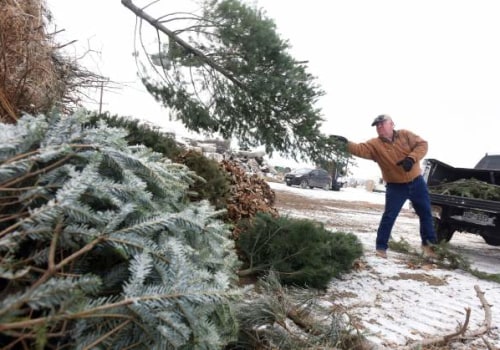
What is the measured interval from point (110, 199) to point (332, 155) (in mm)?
4220

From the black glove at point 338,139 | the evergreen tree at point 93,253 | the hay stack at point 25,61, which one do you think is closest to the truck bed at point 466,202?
the black glove at point 338,139

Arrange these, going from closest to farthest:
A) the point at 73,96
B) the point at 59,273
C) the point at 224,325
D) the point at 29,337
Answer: the point at 29,337, the point at 59,273, the point at 224,325, the point at 73,96

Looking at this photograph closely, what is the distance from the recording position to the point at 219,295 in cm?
104

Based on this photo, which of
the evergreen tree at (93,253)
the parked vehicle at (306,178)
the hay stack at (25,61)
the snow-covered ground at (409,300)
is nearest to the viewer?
the evergreen tree at (93,253)

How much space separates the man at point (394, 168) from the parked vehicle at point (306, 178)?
19577 mm

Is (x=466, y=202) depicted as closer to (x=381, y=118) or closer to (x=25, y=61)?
(x=381, y=118)

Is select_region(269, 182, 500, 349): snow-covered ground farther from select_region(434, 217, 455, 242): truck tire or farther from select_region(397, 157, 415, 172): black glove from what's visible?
select_region(397, 157, 415, 172): black glove

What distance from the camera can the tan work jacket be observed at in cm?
505

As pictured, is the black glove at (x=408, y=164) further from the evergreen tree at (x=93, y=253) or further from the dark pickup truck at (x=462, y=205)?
the evergreen tree at (x=93, y=253)

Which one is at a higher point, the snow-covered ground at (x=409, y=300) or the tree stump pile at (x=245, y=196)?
the tree stump pile at (x=245, y=196)

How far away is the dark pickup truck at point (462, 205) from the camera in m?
5.52

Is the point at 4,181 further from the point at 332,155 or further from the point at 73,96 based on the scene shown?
the point at 332,155

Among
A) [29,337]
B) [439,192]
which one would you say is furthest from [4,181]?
[439,192]

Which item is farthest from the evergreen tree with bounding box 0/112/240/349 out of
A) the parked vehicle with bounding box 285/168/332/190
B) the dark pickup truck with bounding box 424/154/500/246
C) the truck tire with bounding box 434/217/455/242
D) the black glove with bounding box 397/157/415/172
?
the parked vehicle with bounding box 285/168/332/190
